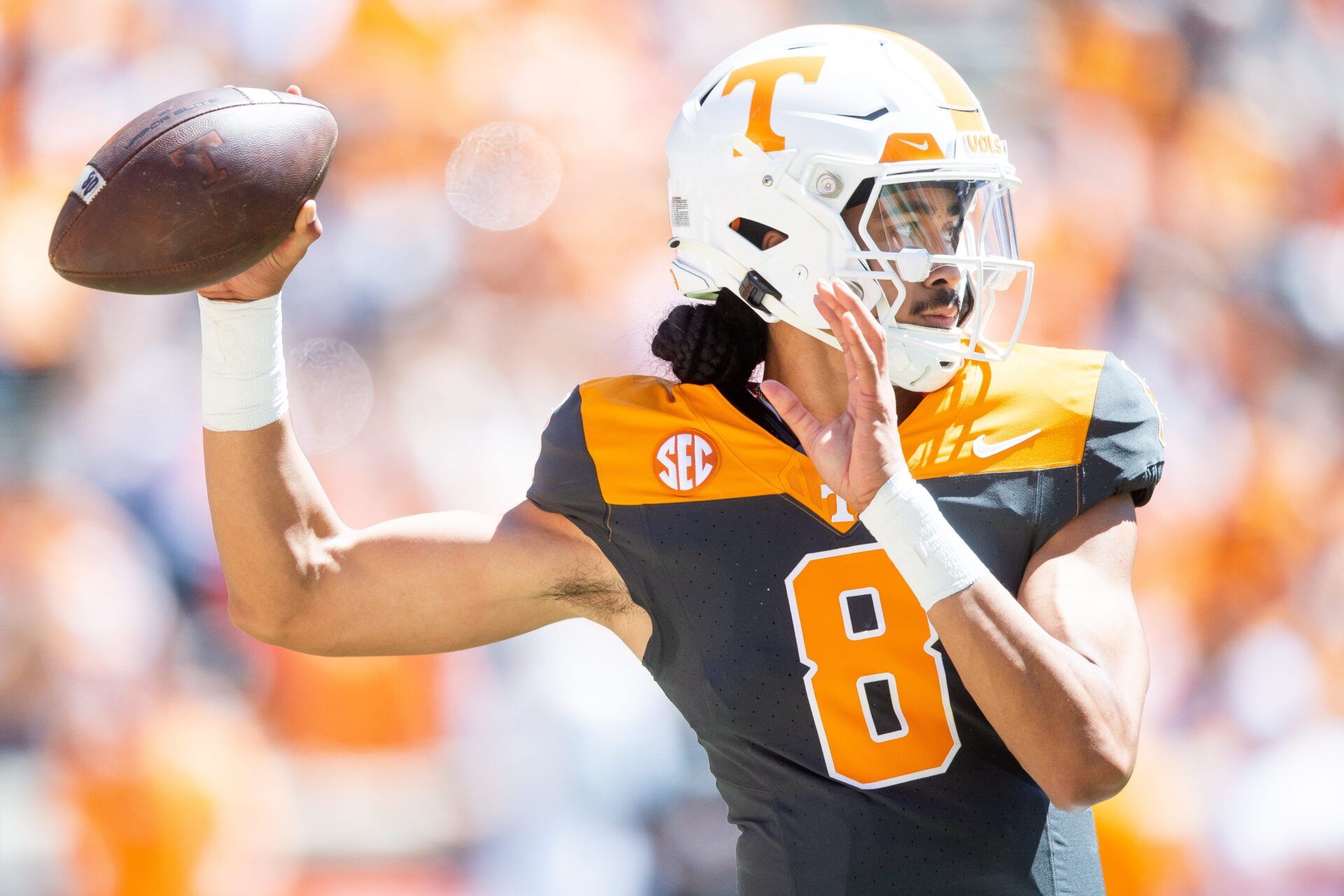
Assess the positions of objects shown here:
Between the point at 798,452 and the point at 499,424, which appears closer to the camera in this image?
the point at 798,452

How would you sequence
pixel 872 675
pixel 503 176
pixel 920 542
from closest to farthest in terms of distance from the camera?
1. pixel 920 542
2. pixel 872 675
3. pixel 503 176

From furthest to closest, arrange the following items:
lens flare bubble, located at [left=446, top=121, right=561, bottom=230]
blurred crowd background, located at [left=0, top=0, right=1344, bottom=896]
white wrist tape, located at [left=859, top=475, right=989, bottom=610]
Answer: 1. lens flare bubble, located at [left=446, top=121, right=561, bottom=230]
2. blurred crowd background, located at [left=0, top=0, right=1344, bottom=896]
3. white wrist tape, located at [left=859, top=475, right=989, bottom=610]

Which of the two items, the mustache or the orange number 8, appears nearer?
the orange number 8

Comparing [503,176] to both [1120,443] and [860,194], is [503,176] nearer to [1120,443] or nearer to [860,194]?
[860,194]

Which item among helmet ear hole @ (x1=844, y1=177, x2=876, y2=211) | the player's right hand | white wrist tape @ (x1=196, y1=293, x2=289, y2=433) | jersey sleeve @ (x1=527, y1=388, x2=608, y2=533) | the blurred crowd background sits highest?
helmet ear hole @ (x1=844, y1=177, x2=876, y2=211)

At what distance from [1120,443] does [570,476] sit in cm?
59

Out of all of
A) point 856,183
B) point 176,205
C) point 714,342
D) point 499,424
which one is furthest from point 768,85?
point 499,424

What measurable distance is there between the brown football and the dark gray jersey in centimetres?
41

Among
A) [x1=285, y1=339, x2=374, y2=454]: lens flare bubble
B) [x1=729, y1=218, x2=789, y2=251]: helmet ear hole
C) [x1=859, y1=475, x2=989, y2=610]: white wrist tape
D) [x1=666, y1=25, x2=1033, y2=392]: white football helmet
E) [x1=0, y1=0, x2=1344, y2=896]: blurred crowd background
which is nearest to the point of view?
[x1=859, y1=475, x2=989, y2=610]: white wrist tape

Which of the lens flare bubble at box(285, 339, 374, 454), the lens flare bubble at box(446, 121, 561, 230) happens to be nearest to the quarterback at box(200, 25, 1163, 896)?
the lens flare bubble at box(285, 339, 374, 454)

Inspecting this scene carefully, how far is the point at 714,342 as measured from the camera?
→ 4.79 ft

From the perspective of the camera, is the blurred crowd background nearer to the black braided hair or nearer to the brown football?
the black braided hair

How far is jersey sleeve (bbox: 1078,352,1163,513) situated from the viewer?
1296mm

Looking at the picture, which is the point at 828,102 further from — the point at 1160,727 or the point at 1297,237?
the point at 1297,237
